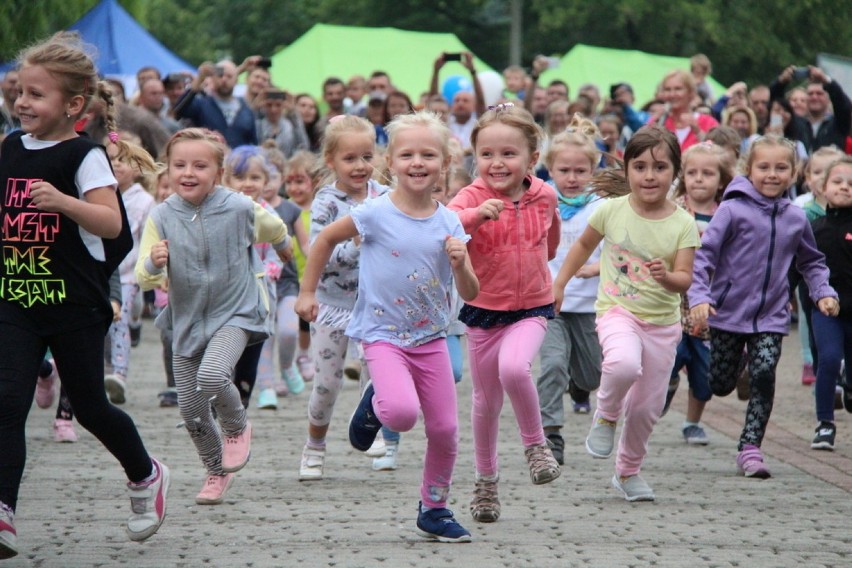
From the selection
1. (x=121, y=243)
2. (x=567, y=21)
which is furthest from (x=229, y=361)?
(x=567, y=21)

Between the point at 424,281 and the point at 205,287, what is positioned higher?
the point at 424,281

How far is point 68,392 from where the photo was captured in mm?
6008

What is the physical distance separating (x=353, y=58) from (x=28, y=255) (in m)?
23.6

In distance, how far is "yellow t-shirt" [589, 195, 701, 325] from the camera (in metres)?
7.46

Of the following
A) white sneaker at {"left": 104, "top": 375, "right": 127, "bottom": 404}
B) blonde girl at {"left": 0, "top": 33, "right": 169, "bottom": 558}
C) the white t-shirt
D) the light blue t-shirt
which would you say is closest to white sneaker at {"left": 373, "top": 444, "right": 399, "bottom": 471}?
the light blue t-shirt

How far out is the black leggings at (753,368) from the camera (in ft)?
27.7

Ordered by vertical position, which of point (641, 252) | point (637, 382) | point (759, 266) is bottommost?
point (637, 382)

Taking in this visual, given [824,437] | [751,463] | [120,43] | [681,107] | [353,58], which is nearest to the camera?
[751,463]

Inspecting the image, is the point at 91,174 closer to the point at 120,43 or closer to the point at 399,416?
the point at 399,416

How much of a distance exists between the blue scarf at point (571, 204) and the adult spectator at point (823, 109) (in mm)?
5192

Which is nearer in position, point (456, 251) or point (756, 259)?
point (456, 251)

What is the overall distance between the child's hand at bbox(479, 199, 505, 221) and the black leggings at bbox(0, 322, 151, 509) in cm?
164

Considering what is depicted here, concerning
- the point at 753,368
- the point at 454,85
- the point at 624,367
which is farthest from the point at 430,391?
the point at 454,85

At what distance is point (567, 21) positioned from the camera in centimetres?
5338
